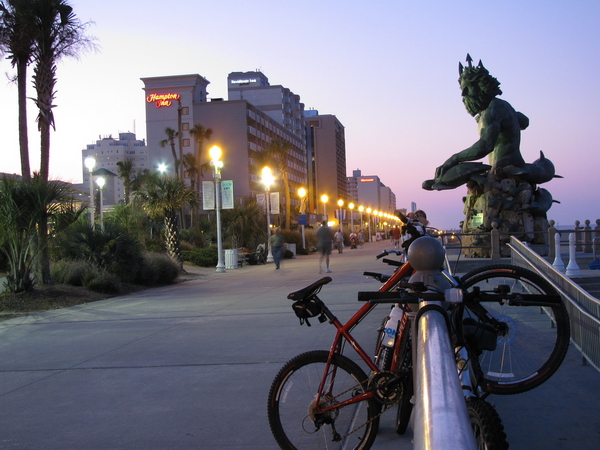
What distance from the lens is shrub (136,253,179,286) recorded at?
60.6ft

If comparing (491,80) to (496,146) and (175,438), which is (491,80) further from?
(175,438)

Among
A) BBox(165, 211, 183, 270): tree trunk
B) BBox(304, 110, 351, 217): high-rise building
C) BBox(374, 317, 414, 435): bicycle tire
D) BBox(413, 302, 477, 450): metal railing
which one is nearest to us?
BBox(413, 302, 477, 450): metal railing

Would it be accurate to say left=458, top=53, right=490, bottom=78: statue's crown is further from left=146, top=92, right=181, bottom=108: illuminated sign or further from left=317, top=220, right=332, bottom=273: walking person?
left=146, top=92, right=181, bottom=108: illuminated sign

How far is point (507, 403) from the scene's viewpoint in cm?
488

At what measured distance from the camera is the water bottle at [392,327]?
3508 millimetres

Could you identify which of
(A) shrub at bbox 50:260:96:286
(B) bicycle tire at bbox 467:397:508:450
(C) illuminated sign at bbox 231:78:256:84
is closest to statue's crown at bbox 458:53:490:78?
(A) shrub at bbox 50:260:96:286

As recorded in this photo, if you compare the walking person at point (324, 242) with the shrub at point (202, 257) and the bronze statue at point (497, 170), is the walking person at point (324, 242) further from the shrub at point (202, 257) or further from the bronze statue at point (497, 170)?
the shrub at point (202, 257)

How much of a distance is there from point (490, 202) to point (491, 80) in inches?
155

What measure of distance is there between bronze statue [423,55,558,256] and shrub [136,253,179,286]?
9.68 meters

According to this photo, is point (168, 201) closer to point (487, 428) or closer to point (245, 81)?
point (487, 428)

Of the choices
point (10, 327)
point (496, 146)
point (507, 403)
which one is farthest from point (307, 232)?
point (507, 403)

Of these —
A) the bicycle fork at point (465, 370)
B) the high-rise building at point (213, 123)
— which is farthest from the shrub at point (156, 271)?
the high-rise building at point (213, 123)

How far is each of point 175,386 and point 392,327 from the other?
3057 mm

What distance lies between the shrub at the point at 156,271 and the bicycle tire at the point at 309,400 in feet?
51.1
